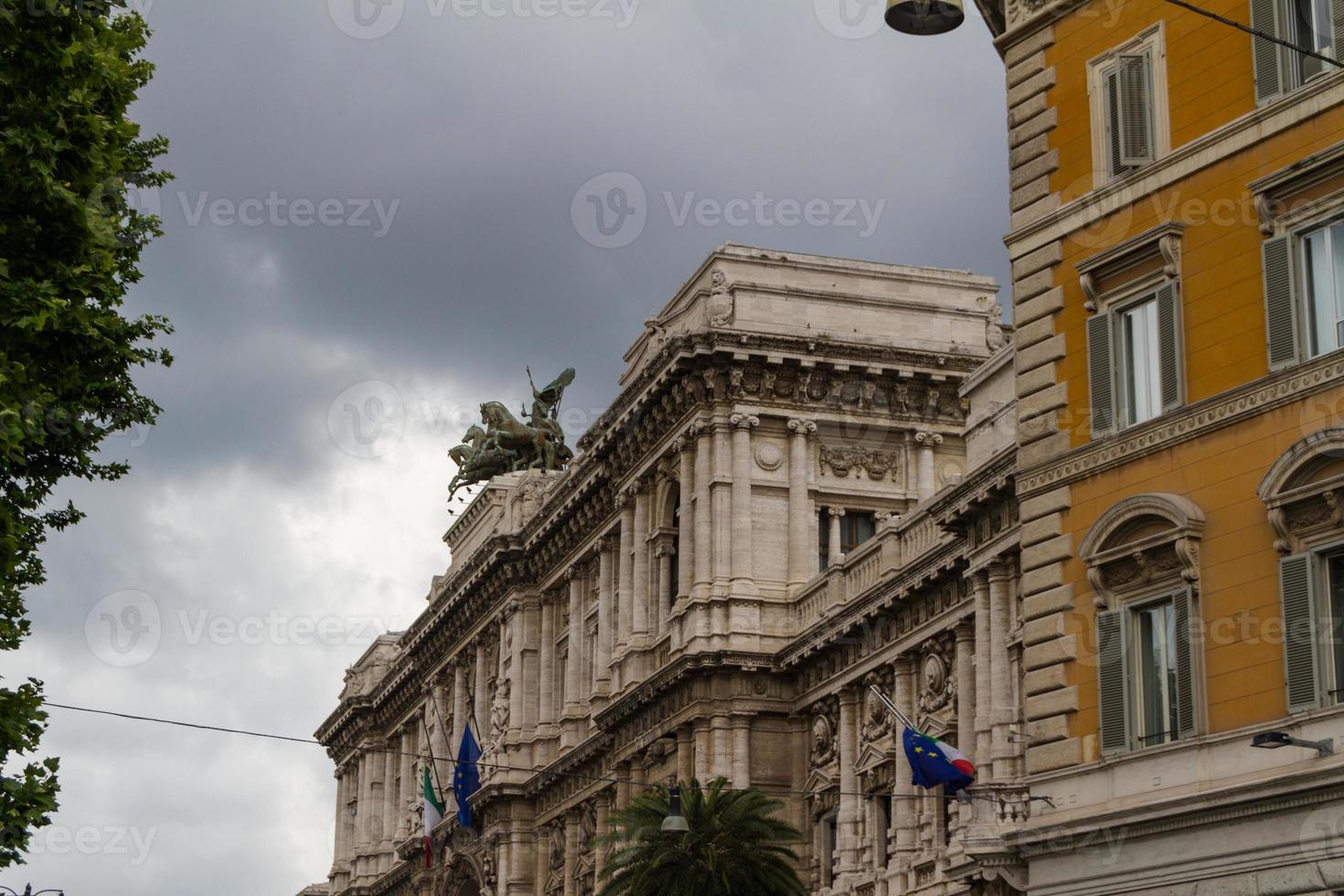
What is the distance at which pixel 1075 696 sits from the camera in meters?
25.8

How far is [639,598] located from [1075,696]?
3252 centimetres

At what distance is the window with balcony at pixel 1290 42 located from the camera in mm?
24438

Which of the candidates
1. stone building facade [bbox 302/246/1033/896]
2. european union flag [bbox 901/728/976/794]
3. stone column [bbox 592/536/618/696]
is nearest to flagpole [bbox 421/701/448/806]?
stone building facade [bbox 302/246/1033/896]

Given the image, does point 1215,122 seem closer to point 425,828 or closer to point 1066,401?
point 1066,401

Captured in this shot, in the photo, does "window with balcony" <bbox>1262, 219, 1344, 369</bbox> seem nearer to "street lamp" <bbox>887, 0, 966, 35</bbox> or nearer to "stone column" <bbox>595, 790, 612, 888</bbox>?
"street lamp" <bbox>887, 0, 966, 35</bbox>

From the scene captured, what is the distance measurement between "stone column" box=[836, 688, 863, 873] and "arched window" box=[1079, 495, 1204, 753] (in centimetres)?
2193

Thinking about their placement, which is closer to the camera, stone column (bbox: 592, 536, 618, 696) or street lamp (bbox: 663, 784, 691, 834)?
street lamp (bbox: 663, 784, 691, 834)

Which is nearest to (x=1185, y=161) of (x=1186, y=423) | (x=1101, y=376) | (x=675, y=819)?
(x=1101, y=376)

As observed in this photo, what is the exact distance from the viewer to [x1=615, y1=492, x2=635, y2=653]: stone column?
192 feet

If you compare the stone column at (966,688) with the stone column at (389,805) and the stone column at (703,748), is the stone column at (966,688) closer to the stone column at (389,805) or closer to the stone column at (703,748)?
the stone column at (703,748)

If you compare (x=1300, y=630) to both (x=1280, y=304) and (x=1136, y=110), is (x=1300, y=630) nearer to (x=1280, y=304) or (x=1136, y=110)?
(x=1280, y=304)

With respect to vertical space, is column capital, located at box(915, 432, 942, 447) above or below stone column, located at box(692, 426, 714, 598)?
above

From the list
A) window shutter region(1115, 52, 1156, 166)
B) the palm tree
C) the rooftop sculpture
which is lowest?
the palm tree

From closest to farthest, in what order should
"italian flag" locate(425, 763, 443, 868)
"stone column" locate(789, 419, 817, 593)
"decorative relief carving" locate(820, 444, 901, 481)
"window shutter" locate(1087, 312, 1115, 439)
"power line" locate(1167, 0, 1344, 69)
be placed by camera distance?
"power line" locate(1167, 0, 1344, 69), "window shutter" locate(1087, 312, 1115, 439), "stone column" locate(789, 419, 817, 593), "decorative relief carving" locate(820, 444, 901, 481), "italian flag" locate(425, 763, 443, 868)
